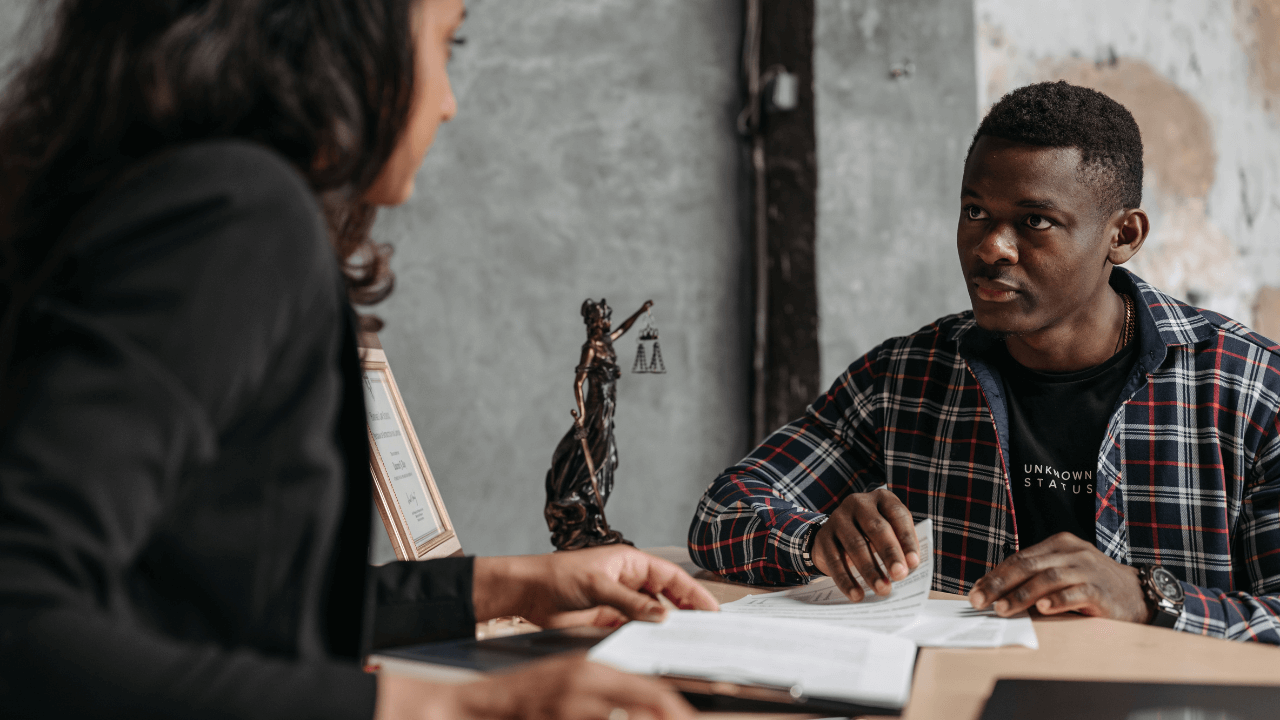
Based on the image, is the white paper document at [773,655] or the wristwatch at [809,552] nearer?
the white paper document at [773,655]

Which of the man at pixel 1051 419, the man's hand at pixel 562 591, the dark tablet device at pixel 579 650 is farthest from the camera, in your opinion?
the man at pixel 1051 419

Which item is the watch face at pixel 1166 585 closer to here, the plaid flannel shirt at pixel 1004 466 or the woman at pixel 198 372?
the plaid flannel shirt at pixel 1004 466

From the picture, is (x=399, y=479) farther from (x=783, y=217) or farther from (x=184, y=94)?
(x=783, y=217)

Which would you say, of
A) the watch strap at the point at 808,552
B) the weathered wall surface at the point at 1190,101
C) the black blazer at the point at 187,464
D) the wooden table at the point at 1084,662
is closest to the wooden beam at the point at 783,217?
the weathered wall surface at the point at 1190,101

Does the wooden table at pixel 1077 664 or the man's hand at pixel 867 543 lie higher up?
the man's hand at pixel 867 543

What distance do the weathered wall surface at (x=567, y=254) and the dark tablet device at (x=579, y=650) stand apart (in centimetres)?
160

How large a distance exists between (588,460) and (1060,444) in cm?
85

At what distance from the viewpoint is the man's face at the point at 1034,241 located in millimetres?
1555

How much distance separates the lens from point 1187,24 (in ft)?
8.57

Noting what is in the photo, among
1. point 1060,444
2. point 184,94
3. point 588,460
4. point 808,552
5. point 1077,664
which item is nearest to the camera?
point 184,94

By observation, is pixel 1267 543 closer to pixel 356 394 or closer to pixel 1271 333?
A: pixel 356 394

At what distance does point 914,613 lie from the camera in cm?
112

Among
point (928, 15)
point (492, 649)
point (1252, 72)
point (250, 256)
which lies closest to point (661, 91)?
point (928, 15)

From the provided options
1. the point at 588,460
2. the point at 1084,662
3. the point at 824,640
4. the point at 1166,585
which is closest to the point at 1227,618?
the point at 1166,585
